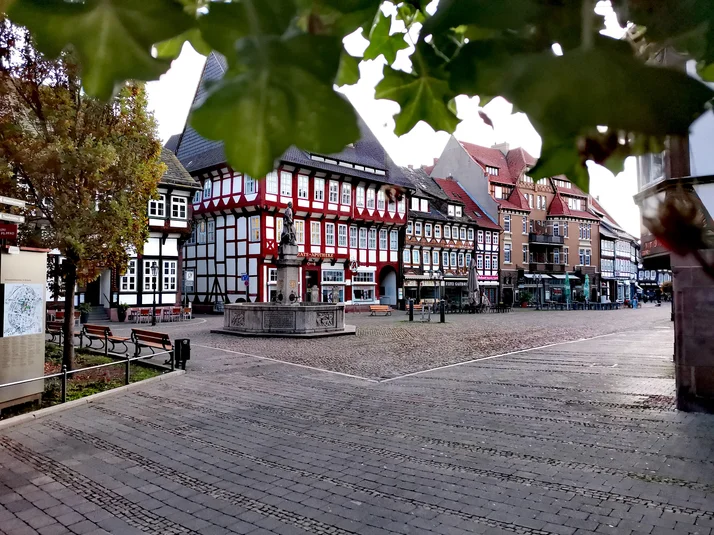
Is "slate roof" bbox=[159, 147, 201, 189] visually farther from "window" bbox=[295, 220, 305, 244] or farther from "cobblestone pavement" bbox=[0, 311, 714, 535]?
"cobblestone pavement" bbox=[0, 311, 714, 535]

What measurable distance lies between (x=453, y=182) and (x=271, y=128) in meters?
58.5

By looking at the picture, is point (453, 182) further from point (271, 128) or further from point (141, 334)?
point (271, 128)

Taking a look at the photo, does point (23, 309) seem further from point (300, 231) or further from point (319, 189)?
point (319, 189)

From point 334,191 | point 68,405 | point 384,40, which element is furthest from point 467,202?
point 384,40

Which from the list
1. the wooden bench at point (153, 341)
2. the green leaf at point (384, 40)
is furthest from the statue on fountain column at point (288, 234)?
the green leaf at point (384, 40)

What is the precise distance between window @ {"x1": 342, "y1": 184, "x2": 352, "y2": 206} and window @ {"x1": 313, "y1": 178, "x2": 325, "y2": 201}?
6.59 ft

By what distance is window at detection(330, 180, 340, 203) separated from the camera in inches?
1556

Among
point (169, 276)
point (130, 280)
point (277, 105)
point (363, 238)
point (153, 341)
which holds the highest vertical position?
point (363, 238)

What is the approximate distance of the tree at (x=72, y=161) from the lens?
1120 cm

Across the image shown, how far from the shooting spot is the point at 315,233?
39312 mm

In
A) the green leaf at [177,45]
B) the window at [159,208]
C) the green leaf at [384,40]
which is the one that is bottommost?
the green leaf at [177,45]

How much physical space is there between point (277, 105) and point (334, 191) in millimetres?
39493

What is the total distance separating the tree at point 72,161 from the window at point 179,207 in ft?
68.5

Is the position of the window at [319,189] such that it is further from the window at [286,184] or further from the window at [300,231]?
the window at [300,231]
